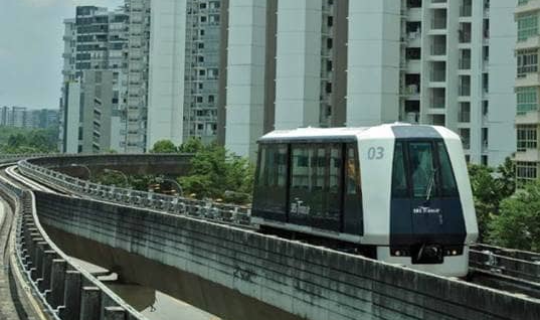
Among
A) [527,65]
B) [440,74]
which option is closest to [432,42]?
[440,74]

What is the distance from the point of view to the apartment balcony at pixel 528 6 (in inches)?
2270

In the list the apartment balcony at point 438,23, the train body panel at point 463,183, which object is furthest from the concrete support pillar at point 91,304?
the apartment balcony at point 438,23

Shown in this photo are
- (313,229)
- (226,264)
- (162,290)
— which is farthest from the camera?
(162,290)

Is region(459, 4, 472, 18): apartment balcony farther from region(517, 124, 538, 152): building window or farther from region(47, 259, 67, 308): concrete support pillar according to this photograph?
region(47, 259, 67, 308): concrete support pillar

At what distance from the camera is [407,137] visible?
21094mm

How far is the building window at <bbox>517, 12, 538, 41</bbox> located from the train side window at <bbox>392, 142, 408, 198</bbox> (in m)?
40.7

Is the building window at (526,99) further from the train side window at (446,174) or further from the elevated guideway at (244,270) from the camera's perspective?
the train side window at (446,174)

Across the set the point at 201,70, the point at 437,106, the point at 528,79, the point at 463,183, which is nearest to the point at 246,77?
the point at 437,106

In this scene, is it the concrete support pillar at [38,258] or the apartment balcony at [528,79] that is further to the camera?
the apartment balcony at [528,79]

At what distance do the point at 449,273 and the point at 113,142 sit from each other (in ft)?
569

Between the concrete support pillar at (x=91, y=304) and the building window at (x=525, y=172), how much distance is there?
48.4 m

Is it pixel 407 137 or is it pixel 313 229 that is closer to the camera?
pixel 407 137

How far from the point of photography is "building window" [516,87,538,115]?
58875 millimetres

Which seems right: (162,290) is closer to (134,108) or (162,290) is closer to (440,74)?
(440,74)
